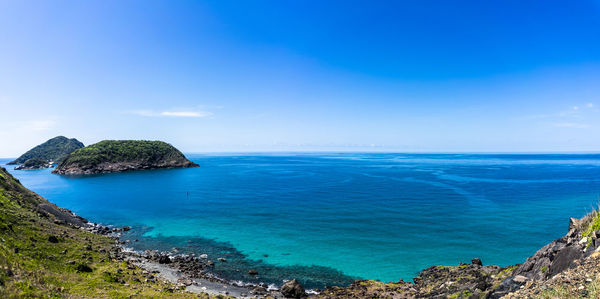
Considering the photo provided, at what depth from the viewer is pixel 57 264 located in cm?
2459

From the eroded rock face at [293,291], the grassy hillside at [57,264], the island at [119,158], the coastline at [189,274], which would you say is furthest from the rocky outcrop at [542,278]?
the island at [119,158]

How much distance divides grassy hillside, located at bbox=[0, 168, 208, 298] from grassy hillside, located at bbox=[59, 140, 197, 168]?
502 feet

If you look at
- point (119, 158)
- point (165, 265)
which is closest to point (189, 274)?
point (165, 265)

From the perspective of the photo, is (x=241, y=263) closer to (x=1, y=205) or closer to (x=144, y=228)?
(x=144, y=228)

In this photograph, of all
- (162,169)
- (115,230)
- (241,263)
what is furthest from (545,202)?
(162,169)

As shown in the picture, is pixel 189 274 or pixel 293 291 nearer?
pixel 293 291

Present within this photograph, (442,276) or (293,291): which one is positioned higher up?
(442,276)

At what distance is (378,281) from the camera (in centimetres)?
2789

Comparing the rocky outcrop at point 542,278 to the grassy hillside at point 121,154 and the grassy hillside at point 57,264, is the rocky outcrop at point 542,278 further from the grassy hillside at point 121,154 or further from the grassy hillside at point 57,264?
the grassy hillside at point 121,154

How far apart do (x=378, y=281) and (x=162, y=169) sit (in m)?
184

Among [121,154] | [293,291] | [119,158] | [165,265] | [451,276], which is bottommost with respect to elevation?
[165,265]

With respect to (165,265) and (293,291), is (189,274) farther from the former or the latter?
(293,291)

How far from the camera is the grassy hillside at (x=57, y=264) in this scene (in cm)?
1773

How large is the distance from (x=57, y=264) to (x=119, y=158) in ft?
578
